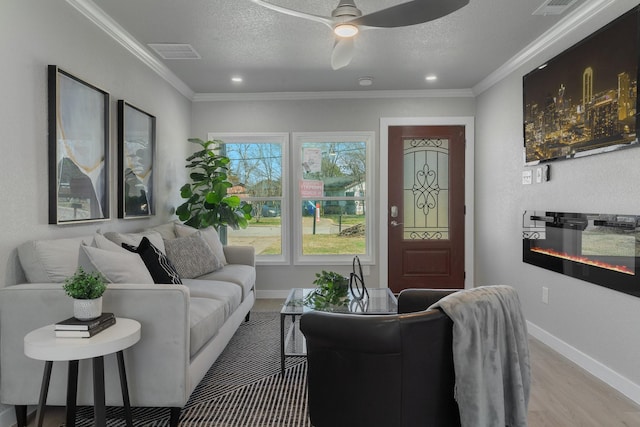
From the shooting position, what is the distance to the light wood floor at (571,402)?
231 centimetres

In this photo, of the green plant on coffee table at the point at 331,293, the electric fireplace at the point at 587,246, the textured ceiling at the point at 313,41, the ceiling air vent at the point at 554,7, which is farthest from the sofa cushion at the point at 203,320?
the ceiling air vent at the point at 554,7

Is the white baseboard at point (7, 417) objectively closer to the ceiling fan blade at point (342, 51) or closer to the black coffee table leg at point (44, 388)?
the black coffee table leg at point (44, 388)

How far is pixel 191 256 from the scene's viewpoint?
367 cm

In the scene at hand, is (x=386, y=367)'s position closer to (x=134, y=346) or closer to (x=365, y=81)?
(x=134, y=346)

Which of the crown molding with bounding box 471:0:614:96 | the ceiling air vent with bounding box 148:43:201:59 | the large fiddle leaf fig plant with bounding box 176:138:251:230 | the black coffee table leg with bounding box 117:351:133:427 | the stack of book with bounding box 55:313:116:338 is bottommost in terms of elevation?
the black coffee table leg with bounding box 117:351:133:427

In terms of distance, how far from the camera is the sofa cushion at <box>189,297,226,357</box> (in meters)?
2.38

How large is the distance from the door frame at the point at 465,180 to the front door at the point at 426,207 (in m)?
0.05

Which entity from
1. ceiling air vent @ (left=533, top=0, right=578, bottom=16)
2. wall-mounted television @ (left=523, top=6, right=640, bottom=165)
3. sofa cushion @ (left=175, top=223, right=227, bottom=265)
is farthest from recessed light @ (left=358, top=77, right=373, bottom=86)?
sofa cushion @ (left=175, top=223, right=227, bottom=265)

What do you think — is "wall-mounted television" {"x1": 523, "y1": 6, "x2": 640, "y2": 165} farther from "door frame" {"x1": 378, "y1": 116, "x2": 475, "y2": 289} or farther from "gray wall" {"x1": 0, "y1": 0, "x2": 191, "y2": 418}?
"gray wall" {"x1": 0, "y1": 0, "x2": 191, "y2": 418}

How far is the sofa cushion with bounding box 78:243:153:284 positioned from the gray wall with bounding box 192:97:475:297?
283cm

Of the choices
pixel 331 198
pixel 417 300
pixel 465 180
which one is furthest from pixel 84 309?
pixel 465 180

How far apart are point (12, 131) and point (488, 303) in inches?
97.4

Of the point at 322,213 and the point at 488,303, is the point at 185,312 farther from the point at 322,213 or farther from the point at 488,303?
the point at 322,213

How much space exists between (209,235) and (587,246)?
3.18 m
